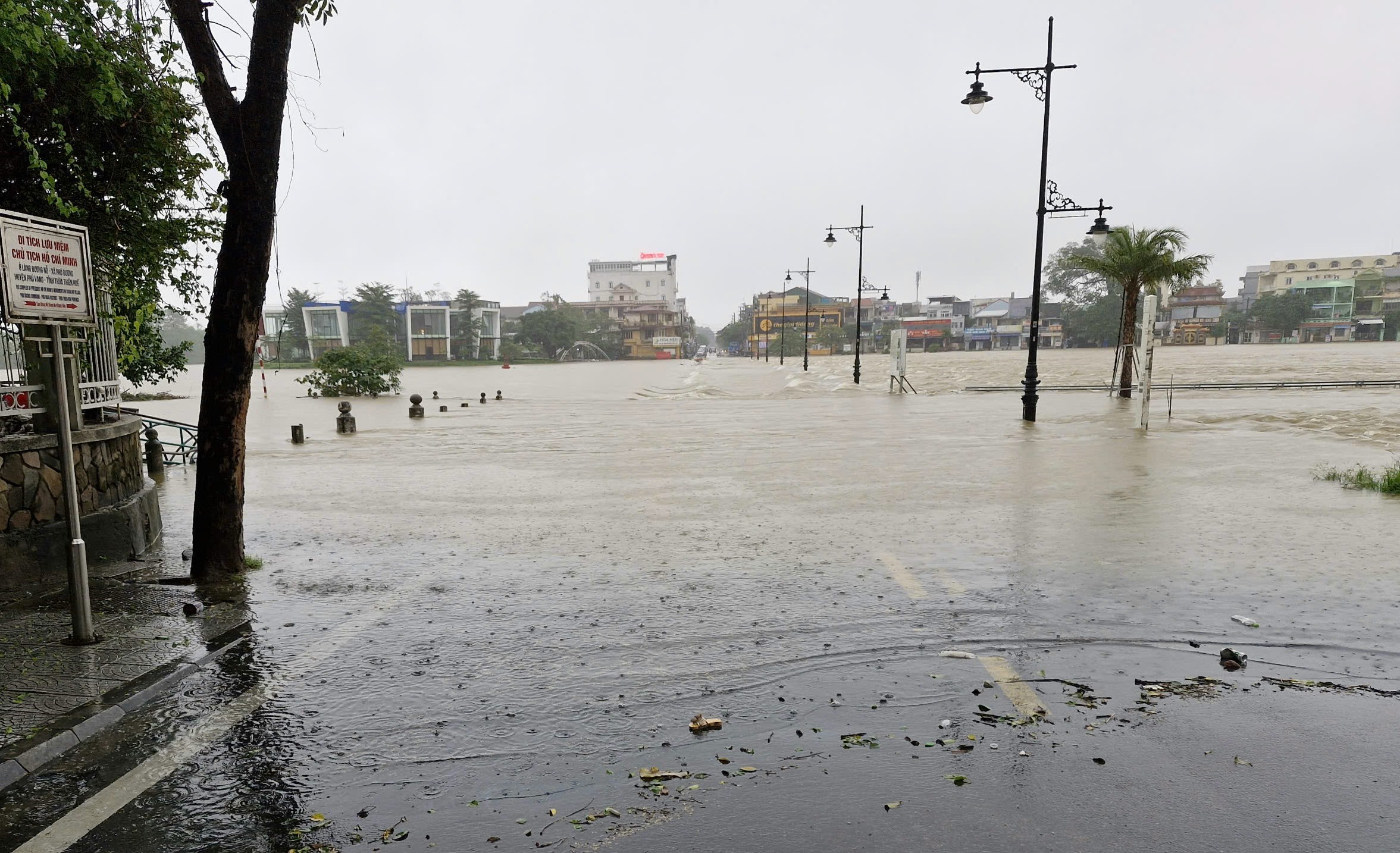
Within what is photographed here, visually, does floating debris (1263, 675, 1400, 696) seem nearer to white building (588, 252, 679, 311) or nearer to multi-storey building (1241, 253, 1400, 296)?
multi-storey building (1241, 253, 1400, 296)

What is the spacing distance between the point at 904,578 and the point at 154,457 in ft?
43.7

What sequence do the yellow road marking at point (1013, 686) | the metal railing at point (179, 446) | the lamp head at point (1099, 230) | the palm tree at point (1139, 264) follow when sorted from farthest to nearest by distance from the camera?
1. the palm tree at point (1139, 264)
2. the lamp head at point (1099, 230)
3. the metal railing at point (179, 446)
4. the yellow road marking at point (1013, 686)

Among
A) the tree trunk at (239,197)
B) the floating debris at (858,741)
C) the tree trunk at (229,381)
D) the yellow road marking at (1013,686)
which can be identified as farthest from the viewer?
the tree trunk at (229,381)

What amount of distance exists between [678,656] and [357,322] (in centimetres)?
11616

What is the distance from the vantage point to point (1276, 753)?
11.6 ft

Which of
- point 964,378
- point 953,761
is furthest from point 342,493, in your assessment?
point 964,378

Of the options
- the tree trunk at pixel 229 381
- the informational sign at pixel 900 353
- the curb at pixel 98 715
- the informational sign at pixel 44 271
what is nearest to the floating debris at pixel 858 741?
the curb at pixel 98 715

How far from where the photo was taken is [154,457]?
13969 millimetres

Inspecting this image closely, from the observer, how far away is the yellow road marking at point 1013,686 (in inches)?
158

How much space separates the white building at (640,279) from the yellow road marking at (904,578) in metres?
174

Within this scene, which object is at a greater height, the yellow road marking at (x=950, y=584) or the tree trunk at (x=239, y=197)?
the tree trunk at (x=239, y=197)

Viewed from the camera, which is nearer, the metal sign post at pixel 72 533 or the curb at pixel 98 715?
the curb at pixel 98 715

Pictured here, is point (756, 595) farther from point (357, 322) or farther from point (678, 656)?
point (357, 322)

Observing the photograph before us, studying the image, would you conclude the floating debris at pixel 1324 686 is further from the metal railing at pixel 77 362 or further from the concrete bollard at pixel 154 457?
the concrete bollard at pixel 154 457
